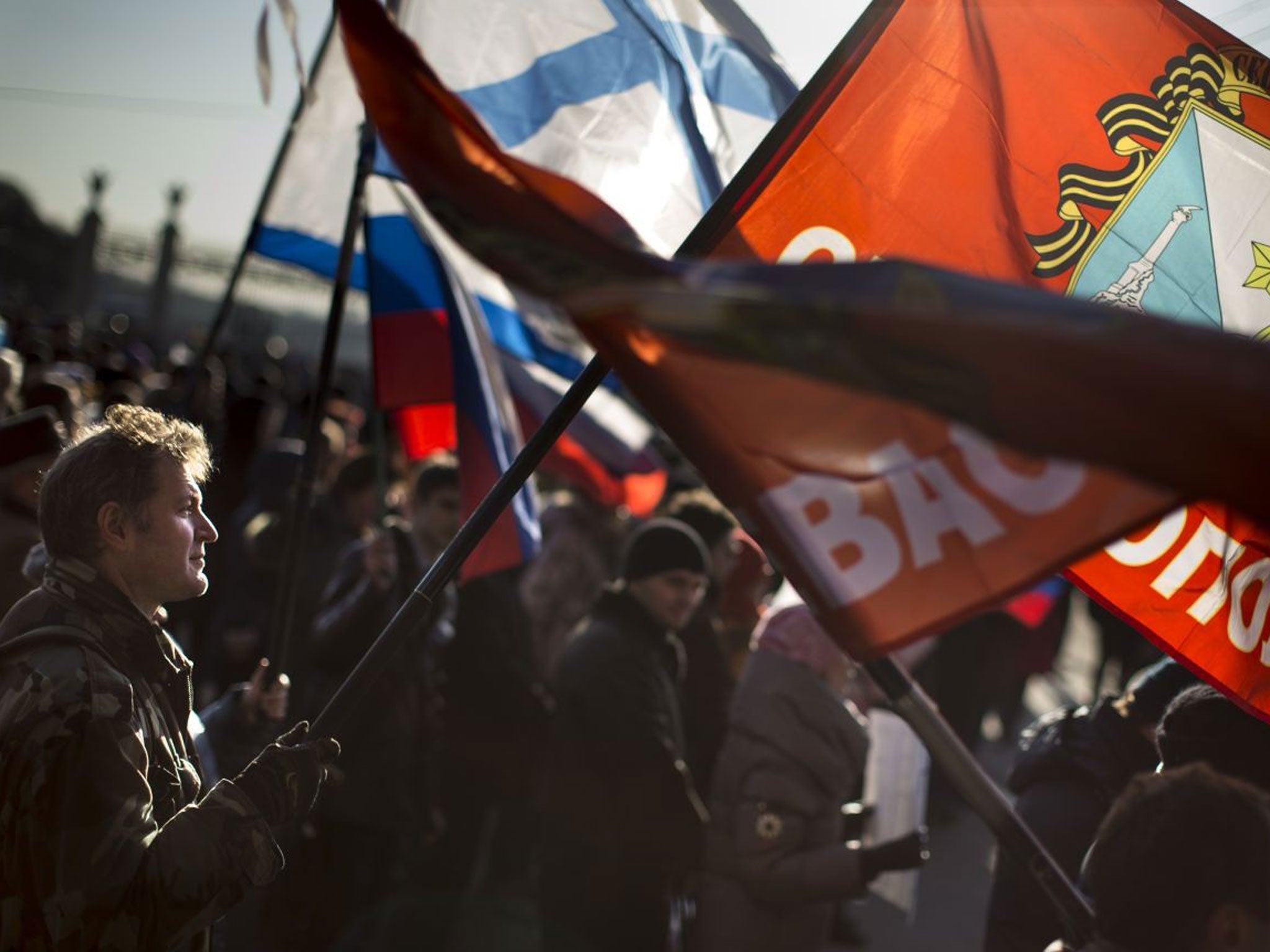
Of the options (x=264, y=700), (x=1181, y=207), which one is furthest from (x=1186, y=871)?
(x=264, y=700)

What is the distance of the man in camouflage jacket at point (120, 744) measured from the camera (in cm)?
188

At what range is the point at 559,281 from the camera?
5.68 feet

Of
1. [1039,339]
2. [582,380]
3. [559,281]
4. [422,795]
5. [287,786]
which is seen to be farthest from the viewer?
[422,795]

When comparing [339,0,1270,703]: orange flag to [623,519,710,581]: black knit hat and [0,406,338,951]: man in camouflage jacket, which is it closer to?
[0,406,338,951]: man in camouflage jacket

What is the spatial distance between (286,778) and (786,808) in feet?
6.03

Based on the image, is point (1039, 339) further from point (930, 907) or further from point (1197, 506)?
point (930, 907)

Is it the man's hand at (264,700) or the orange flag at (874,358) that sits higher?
the orange flag at (874,358)

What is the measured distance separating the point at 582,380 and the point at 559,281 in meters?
0.72

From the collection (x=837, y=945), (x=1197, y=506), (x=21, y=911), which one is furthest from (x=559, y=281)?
(x=837, y=945)

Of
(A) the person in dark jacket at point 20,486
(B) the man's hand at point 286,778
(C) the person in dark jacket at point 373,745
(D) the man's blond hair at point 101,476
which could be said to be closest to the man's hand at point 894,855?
(C) the person in dark jacket at point 373,745

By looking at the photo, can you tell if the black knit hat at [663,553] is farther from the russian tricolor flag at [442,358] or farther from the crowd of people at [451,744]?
the russian tricolor flag at [442,358]

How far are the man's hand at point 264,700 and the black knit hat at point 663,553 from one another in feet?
4.34

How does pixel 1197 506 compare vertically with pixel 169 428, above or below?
above

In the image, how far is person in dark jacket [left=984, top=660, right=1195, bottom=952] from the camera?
3.20 metres
